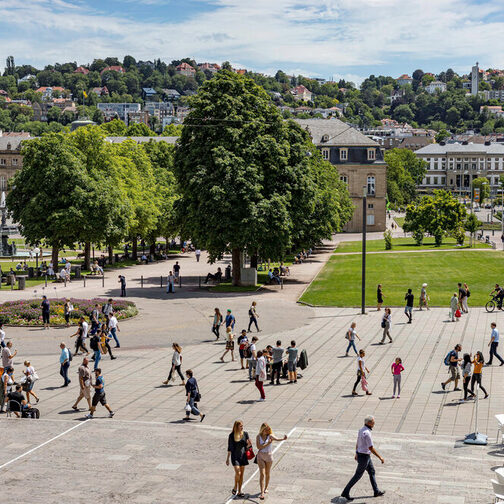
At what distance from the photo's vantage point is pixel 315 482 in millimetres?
16125

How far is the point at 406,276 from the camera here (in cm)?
5516

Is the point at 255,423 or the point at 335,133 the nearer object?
the point at 255,423

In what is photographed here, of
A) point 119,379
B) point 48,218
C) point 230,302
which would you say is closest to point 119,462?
point 119,379

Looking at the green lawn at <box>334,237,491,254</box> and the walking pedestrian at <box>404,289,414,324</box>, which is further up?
the green lawn at <box>334,237,491,254</box>

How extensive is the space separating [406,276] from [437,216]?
31682mm

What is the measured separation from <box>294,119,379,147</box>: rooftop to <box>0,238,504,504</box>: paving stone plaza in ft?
252

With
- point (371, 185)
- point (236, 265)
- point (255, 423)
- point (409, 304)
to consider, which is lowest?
point (255, 423)

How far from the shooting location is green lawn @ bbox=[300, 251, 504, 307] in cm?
4609

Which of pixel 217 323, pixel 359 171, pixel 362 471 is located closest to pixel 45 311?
pixel 217 323

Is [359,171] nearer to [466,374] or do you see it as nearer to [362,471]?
[466,374]

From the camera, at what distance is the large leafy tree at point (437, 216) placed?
84500 mm

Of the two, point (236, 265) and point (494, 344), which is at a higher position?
point (236, 265)

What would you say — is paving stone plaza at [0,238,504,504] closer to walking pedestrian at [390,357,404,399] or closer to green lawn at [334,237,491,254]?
walking pedestrian at [390,357,404,399]

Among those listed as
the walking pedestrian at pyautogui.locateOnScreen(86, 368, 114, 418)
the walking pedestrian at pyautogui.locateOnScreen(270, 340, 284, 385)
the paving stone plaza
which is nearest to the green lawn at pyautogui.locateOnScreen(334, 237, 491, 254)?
the paving stone plaza
